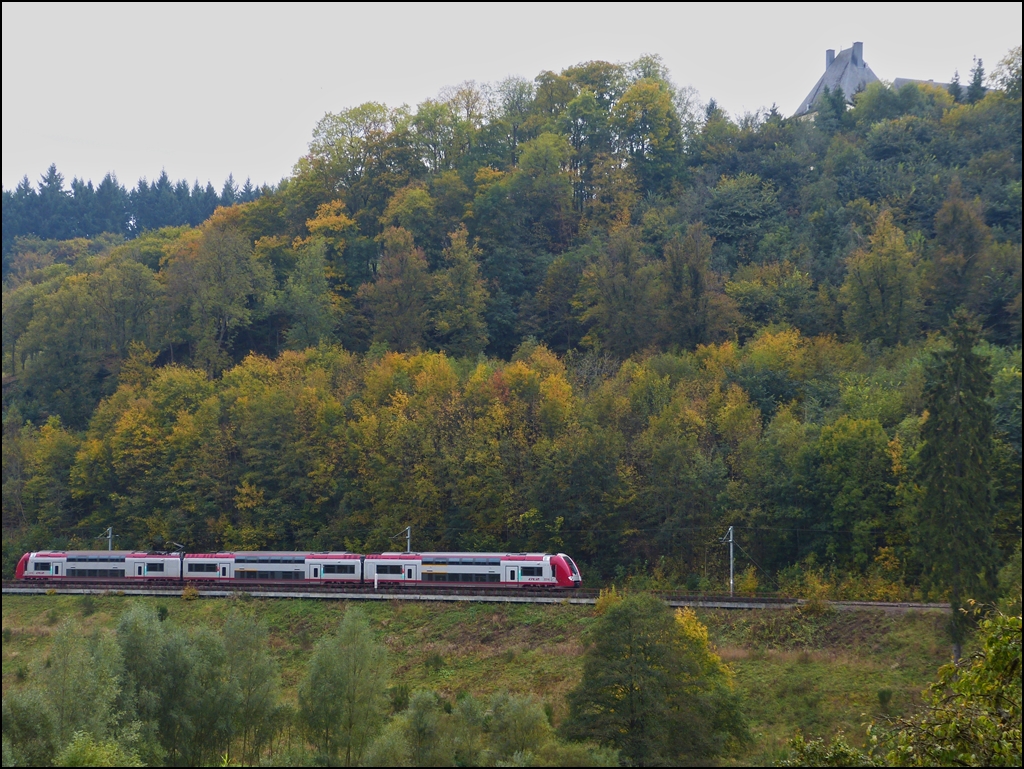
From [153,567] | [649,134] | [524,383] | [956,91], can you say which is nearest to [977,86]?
[956,91]

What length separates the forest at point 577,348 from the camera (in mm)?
42406

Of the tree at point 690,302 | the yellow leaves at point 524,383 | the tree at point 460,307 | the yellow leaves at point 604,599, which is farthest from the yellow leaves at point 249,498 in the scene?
the tree at point 690,302

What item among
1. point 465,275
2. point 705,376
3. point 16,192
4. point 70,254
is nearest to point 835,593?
point 705,376

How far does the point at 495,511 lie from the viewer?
157ft

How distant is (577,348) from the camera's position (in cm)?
6341

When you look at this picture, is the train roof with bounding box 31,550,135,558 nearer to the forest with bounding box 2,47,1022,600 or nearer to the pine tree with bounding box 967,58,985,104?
the forest with bounding box 2,47,1022,600

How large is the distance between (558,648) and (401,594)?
9371 millimetres

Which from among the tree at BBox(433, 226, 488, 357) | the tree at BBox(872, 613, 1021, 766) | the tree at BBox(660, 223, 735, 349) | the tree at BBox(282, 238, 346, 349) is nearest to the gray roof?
the tree at BBox(660, 223, 735, 349)

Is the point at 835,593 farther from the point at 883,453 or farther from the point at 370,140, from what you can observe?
the point at 370,140

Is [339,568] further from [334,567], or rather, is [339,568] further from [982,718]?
[982,718]

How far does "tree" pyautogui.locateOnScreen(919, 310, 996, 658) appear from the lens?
106 ft

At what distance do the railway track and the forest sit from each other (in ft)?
7.52

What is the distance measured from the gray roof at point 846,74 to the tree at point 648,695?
71.2 metres

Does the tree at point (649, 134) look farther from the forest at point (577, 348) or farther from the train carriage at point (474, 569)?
the train carriage at point (474, 569)
